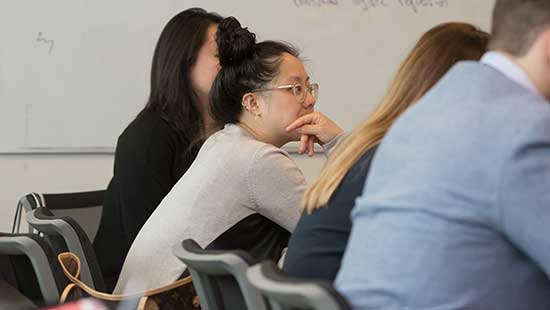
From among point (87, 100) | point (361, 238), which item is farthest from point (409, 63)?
point (87, 100)

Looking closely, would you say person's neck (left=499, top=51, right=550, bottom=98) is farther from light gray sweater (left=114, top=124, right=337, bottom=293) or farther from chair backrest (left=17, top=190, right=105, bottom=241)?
chair backrest (left=17, top=190, right=105, bottom=241)

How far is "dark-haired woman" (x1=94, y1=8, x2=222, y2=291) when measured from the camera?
3076 millimetres

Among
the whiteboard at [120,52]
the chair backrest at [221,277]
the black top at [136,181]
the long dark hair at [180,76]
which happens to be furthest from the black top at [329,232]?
the whiteboard at [120,52]

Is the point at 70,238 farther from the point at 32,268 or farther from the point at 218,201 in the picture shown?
the point at 218,201

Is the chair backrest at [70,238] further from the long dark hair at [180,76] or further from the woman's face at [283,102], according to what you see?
the long dark hair at [180,76]

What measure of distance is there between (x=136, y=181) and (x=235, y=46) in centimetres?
62

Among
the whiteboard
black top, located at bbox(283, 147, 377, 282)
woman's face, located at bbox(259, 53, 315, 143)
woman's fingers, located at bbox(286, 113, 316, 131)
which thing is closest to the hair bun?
woman's face, located at bbox(259, 53, 315, 143)

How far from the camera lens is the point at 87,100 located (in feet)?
13.8

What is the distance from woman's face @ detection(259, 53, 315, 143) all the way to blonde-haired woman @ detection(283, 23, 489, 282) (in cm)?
78

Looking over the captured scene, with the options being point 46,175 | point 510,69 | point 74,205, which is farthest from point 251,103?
point 46,175


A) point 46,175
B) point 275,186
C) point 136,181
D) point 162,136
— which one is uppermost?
point 275,186

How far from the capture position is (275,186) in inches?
94.4

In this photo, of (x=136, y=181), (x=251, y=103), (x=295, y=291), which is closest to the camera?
(x=295, y=291)

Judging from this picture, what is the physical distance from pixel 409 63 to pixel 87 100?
8.55ft
